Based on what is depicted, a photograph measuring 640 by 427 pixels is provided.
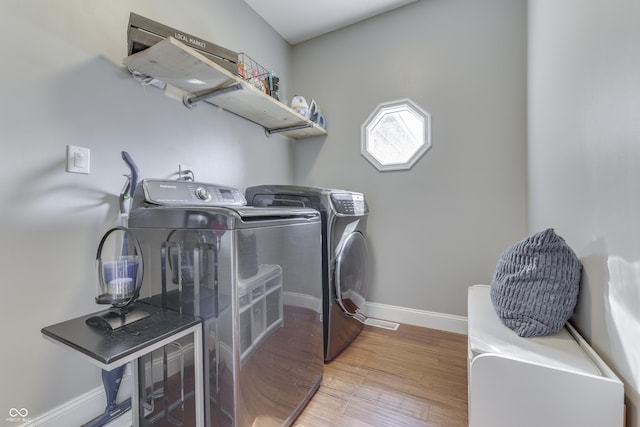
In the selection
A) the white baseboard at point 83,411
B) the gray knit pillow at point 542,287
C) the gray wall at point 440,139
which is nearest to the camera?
the gray knit pillow at point 542,287

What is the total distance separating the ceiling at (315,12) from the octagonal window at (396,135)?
0.81 meters

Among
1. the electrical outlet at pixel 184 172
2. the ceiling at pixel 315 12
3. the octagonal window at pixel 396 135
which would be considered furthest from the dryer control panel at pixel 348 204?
the ceiling at pixel 315 12

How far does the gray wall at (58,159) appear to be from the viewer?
3.20 ft

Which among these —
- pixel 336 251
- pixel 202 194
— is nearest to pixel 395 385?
pixel 336 251

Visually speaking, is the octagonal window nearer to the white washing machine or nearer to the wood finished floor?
the white washing machine

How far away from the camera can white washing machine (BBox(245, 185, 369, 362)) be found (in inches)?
63.3

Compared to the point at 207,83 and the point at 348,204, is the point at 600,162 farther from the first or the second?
the point at 207,83

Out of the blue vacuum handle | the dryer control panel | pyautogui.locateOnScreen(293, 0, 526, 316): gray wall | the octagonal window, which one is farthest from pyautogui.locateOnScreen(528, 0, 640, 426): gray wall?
the blue vacuum handle

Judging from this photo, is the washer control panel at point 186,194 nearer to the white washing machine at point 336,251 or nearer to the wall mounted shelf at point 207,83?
the white washing machine at point 336,251

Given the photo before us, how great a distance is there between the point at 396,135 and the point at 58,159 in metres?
2.17

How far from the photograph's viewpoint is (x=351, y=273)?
1798mm

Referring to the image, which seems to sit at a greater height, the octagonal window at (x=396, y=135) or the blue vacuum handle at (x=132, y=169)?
the octagonal window at (x=396, y=135)

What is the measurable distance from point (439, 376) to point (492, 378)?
0.84m

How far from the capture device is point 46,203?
3.48ft
